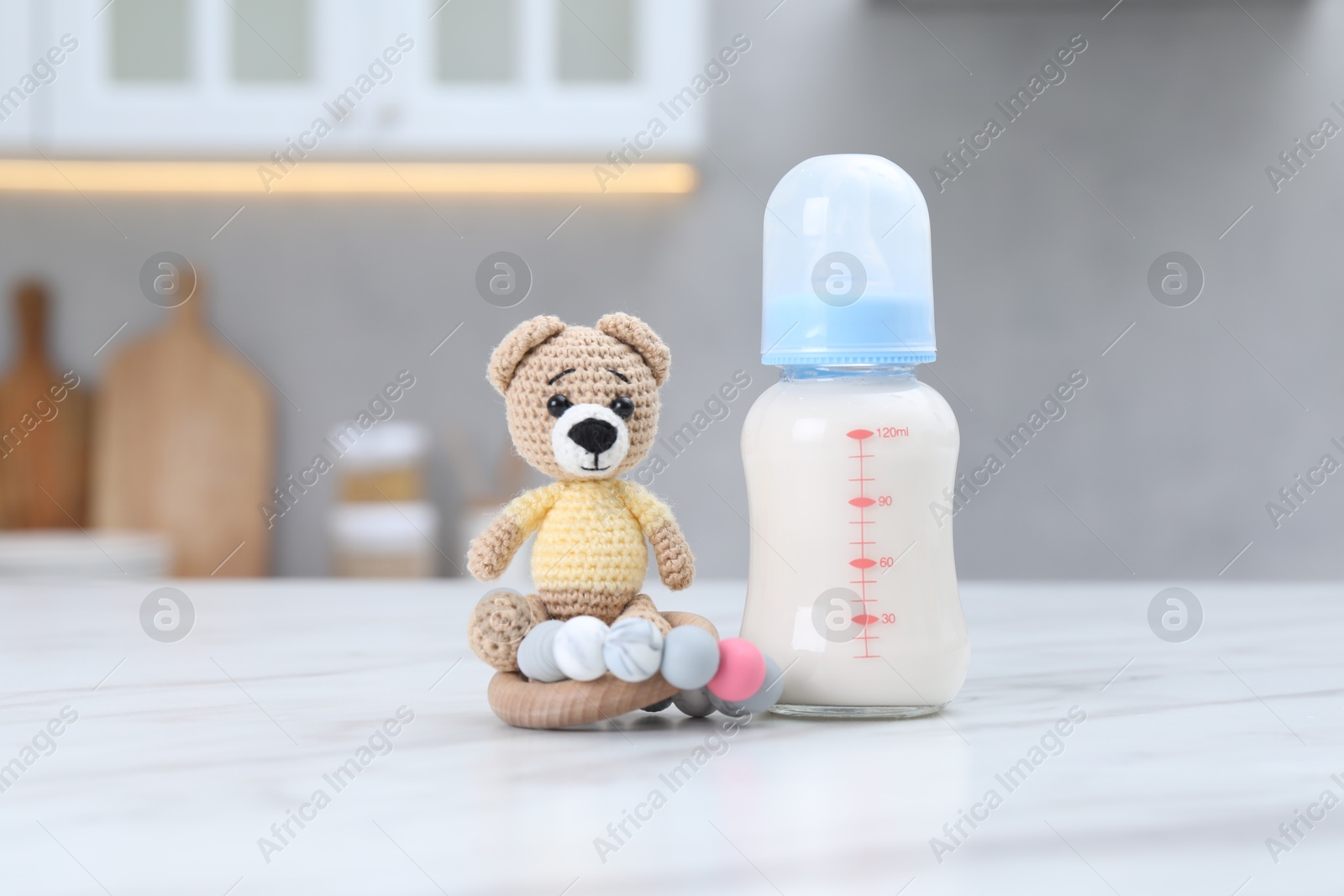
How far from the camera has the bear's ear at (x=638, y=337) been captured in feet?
1.90

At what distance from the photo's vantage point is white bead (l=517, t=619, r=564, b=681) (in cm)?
53

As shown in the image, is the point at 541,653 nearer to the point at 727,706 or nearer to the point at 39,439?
the point at 727,706

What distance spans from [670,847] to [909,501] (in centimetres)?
25

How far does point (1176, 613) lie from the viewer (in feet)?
3.33

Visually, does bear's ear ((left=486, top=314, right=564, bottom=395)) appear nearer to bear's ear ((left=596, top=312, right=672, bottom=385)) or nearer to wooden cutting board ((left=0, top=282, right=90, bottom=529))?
bear's ear ((left=596, top=312, right=672, bottom=385))

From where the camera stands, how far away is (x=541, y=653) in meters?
0.54

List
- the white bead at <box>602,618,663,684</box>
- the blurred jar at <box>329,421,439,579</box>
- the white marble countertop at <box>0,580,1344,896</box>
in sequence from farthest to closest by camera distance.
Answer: the blurred jar at <box>329,421,439,579</box>
the white bead at <box>602,618,663,684</box>
the white marble countertop at <box>0,580,1344,896</box>

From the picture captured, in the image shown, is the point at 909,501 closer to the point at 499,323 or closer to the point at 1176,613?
the point at 1176,613

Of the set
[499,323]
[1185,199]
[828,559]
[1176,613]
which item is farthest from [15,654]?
[1185,199]

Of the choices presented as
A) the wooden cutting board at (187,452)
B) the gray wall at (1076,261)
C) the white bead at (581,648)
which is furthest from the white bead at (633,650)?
the wooden cutting board at (187,452)

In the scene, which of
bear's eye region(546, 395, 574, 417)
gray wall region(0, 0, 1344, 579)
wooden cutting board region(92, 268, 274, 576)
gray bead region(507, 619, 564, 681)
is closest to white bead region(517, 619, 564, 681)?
gray bead region(507, 619, 564, 681)

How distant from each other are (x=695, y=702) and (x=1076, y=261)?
146cm

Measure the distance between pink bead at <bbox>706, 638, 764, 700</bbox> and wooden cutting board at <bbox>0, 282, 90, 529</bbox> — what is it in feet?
5.35

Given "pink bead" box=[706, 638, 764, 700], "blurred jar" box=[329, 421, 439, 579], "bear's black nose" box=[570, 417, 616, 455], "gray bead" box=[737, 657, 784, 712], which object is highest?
"bear's black nose" box=[570, 417, 616, 455]
